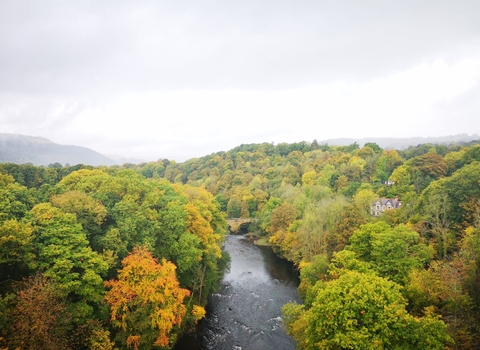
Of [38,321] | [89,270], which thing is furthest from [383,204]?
[38,321]

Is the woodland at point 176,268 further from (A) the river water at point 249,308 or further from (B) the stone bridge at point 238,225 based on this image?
(B) the stone bridge at point 238,225

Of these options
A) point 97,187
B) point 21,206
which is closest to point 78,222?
point 21,206

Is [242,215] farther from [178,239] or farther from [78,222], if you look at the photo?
[78,222]

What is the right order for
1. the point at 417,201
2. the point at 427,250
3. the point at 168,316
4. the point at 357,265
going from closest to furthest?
the point at 168,316 < the point at 357,265 < the point at 427,250 < the point at 417,201

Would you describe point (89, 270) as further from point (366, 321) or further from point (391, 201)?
point (391, 201)

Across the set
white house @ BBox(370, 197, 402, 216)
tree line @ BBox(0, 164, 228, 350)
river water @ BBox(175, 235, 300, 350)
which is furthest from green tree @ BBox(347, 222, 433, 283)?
white house @ BBox(370, 197, 402, 216)

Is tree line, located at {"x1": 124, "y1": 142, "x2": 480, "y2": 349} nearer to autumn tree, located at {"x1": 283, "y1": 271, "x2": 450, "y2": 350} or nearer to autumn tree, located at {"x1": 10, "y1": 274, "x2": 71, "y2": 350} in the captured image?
autumn tree, located at {"x1": 283, "y1": 271, "x2": 450, "y2": 350}
